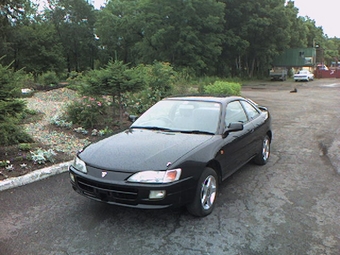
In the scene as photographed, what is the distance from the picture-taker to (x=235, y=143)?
4516mm

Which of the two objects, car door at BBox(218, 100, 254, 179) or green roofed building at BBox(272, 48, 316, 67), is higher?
green roofed building at BBox(272, 48, 316, 67)

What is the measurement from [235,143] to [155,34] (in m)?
30.4

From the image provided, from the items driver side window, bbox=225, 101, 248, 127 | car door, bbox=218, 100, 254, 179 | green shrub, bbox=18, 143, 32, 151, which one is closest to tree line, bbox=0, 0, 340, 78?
green shrub, bbox=18, 143, 32, 151

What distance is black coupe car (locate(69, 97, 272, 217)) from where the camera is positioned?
3326 millimetres

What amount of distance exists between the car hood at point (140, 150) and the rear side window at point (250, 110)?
1.64 m

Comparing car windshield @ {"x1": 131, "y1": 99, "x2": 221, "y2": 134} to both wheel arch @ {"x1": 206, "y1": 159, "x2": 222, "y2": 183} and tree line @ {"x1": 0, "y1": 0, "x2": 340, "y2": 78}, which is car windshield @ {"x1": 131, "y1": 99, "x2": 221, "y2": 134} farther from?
tree line @ {"x1": 0, "y1": 0, "x2": 340, "y2": 78}

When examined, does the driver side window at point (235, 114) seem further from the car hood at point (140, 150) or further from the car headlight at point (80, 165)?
the car headlight at point (80, 165)

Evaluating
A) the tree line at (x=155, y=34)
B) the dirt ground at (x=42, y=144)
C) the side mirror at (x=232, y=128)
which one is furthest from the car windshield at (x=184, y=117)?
the tree line at (x=155, y=34)

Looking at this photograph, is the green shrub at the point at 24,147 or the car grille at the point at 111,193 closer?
the car grille at the point at 111,193

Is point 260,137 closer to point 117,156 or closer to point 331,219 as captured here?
point 331,219

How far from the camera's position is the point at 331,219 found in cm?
369

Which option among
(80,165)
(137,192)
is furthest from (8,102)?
(137,192)

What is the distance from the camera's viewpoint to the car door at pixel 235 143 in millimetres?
4242

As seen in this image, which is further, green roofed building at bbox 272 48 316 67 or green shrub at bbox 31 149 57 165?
green roofed building at bbox 272 48 316 67
